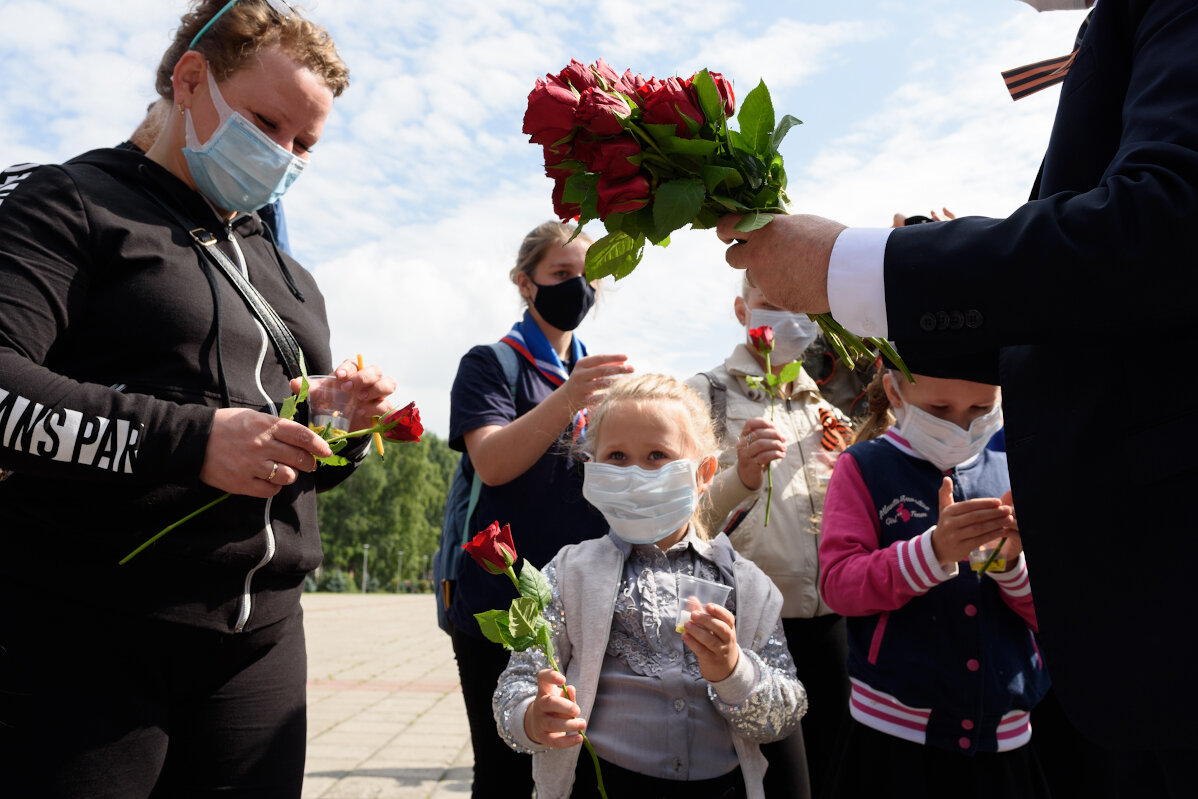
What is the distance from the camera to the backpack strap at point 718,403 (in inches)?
140

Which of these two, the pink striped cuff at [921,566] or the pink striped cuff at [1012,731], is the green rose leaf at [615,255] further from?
the pink striped cuff at [1012,731]

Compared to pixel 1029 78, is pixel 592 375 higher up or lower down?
lower down

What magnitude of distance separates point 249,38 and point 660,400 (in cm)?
153

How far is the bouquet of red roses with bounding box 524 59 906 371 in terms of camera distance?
1496 mm

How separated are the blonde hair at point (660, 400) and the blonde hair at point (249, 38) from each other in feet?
4.06

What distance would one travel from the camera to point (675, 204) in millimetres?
1471

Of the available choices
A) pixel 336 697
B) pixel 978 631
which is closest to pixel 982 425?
pixel 978 631

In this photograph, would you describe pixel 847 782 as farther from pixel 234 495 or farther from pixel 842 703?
pixel 234 495

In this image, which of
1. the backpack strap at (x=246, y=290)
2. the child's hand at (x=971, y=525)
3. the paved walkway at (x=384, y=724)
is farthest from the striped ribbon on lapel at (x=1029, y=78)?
the paved walkway at (x=384, y=724)

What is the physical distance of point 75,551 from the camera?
1818 mm

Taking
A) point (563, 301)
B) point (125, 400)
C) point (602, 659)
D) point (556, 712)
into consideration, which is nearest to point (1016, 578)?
point (602, 659)

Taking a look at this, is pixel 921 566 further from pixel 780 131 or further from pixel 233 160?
pixel 233 160

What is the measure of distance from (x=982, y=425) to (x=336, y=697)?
670 cm

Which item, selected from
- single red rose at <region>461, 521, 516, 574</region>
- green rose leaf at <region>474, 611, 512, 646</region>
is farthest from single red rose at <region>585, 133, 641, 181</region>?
green rose leaf at <region>474, 611, 512, 646</region>
